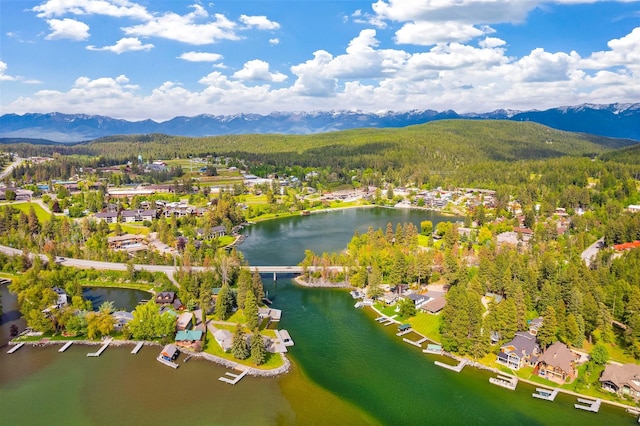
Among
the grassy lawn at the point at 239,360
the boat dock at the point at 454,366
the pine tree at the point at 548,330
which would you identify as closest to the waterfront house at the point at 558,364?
the pine tree at the point at 548,330

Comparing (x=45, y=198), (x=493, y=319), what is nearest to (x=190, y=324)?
(x=493, y=319)

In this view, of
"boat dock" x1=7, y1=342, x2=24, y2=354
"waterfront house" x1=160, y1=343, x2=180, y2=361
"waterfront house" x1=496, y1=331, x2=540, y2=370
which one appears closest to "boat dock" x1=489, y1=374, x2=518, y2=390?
"waterfront house" x1=496, y1=331, x2=540, y2=370

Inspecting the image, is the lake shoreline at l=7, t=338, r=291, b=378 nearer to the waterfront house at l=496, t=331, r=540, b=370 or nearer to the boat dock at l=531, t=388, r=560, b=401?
the waterfront house at l=496, t=331, r=540, b=370

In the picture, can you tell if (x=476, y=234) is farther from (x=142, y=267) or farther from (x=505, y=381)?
(x=142, y=267)

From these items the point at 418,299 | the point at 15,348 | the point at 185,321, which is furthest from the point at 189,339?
the point at 418,299

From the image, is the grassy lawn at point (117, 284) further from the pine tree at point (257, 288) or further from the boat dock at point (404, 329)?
the boat dock at point (404, 329)

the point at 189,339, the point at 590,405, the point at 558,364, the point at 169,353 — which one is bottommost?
the point at 590,405
